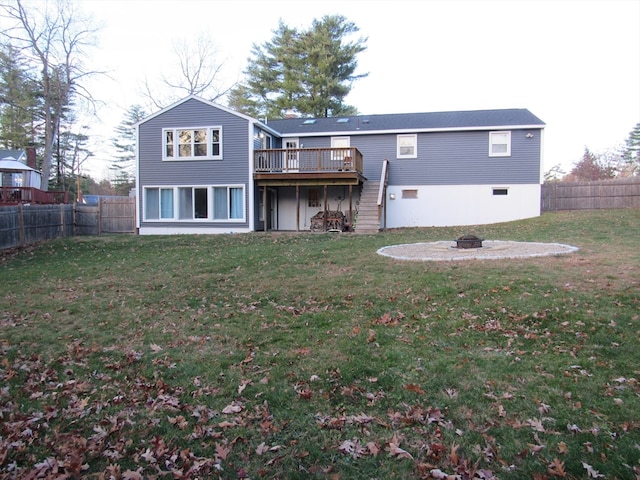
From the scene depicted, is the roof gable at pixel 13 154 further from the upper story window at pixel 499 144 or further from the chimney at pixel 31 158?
the upper story window at pixel 499 144

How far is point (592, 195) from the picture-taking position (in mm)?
21188

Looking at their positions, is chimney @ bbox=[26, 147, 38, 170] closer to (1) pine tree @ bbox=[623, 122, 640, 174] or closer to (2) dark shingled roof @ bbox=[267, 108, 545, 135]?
(2) dark shingled roof @ bbox=[267, 108, 545, 135]

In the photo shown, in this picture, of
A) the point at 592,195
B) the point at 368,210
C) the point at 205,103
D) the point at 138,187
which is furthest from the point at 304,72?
the point at 592,195

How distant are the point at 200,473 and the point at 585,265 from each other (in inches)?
300

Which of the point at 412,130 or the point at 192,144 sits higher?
the point at 412,130

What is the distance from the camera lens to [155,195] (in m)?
20.5

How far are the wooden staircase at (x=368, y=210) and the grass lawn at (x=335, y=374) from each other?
28.4ft

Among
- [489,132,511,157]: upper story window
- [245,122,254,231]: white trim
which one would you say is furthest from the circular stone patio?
[489,132,511,157]: upper story window

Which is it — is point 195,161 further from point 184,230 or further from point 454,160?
point 454,160

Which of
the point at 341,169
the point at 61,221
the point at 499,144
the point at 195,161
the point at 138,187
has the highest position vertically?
the point at 499,144

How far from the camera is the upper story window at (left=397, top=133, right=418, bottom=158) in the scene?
21.1m

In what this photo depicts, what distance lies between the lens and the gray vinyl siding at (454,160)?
2002cm

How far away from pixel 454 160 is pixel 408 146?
7.31 ft

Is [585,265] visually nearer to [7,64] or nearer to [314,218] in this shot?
[314,218]
